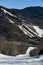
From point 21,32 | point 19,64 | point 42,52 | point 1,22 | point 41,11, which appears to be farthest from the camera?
point 41,11

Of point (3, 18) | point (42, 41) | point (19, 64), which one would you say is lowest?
point (19, 64)

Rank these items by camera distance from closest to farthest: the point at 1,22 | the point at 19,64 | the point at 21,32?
1. the point at 19,64
2. the point at 21,32
3. the point at 1,22

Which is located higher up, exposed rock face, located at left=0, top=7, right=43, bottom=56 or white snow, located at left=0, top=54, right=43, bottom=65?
exposed rock face, located at left=0, top=7, right=43, bottom=56

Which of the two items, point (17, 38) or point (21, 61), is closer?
point (21, 61)

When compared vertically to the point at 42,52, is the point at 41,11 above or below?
above

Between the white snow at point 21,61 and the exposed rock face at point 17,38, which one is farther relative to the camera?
the exposed rock face at point 17,38

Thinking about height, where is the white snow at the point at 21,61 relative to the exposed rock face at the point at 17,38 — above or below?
below

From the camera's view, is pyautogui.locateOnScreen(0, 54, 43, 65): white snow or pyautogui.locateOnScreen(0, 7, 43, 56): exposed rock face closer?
pyautogui.locateOnScreen(0, 54, 43, 65): white snow

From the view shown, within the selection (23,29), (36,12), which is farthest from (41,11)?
(23,29)

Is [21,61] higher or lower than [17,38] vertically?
lower

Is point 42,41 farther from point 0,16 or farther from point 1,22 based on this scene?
point 0,16

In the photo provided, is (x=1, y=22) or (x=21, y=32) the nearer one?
(x=21, y=32)
